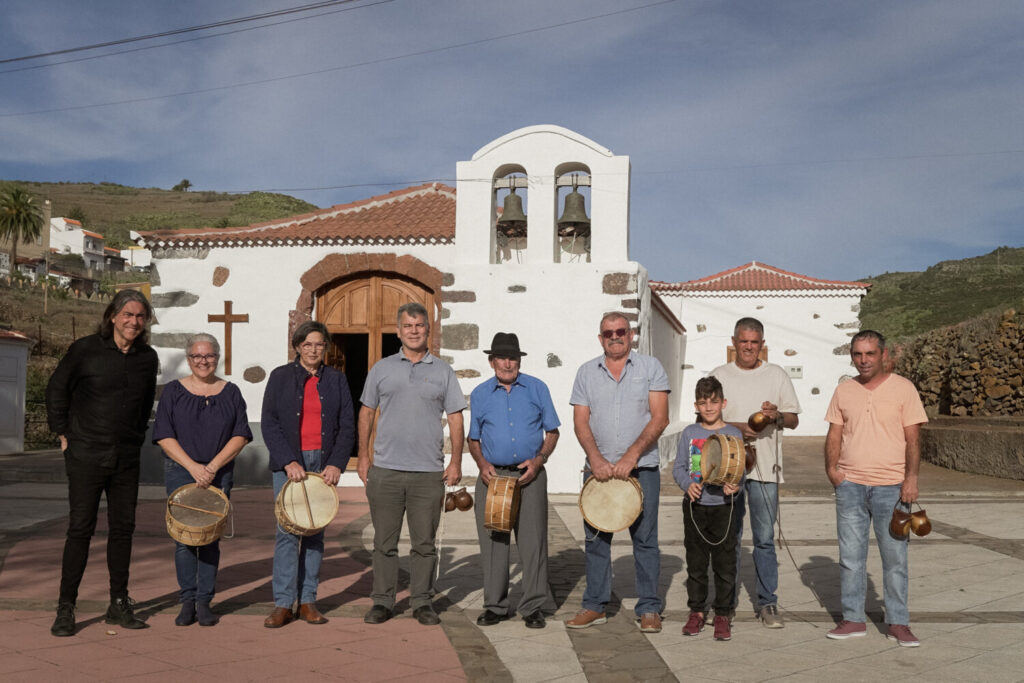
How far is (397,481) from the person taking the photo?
505 cm

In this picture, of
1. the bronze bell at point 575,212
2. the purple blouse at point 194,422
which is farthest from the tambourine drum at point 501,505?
the bronze bell at point 575,212

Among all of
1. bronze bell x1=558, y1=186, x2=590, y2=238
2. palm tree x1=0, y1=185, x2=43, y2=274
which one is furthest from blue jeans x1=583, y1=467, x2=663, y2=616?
palm tree x1=0, y1=185, x2=43, y2=274

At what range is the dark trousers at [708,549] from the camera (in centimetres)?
475

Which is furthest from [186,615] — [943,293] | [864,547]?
[943,293]

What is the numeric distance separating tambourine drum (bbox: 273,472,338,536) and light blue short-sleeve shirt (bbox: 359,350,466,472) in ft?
1.19

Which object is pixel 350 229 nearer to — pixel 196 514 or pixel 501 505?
pixel 196 514

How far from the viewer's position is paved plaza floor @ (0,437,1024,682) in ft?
13.3

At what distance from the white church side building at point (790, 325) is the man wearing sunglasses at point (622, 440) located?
15996mm

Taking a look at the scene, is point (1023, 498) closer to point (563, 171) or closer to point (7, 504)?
point (563, 171)

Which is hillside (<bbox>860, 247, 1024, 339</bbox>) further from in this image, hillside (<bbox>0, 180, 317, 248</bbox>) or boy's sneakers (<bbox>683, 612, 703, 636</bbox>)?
hillside (<bbox>0, 180, 317, 248</bbox>)

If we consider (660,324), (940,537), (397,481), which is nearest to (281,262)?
(660,324)

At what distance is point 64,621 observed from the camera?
15.1 feet

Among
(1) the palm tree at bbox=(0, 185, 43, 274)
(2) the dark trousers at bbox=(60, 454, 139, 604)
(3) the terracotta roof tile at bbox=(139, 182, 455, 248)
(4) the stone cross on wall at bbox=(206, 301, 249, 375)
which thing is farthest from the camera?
(1) the palm tree at bbox=(0, 185, 43, 274)

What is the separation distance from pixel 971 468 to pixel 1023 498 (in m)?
2.54
